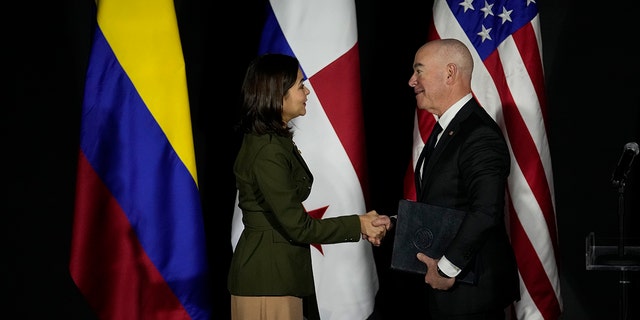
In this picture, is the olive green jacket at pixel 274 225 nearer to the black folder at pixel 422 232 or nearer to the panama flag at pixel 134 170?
the black folder at pixel 422 232

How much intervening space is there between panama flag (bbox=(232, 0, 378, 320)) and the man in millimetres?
738

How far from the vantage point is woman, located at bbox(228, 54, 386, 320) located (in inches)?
100

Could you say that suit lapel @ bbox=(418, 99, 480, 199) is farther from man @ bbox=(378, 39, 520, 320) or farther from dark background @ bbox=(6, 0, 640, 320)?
dark background @ bbox=(6, 0, 640, 320)

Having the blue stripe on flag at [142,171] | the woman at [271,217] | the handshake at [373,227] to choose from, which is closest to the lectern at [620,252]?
the handshake at [373,227]

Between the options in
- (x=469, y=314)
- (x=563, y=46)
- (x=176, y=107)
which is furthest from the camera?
(x=563, y=46)

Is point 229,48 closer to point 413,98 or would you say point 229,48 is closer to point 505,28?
point 413,98

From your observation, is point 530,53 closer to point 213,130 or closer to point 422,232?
point 422,232

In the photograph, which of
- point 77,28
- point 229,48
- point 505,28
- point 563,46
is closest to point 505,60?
point 505,28

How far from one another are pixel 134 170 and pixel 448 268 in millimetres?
1360

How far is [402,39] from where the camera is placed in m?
4.04

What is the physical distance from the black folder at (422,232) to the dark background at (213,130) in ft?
5.18

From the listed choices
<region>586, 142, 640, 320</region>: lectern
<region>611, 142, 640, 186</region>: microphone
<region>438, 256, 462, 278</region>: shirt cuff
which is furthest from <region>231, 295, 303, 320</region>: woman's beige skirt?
<region>611, 142, 640, 186</region>: microphone

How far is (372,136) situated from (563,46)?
921 mm

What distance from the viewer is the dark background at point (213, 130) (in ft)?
13.1
